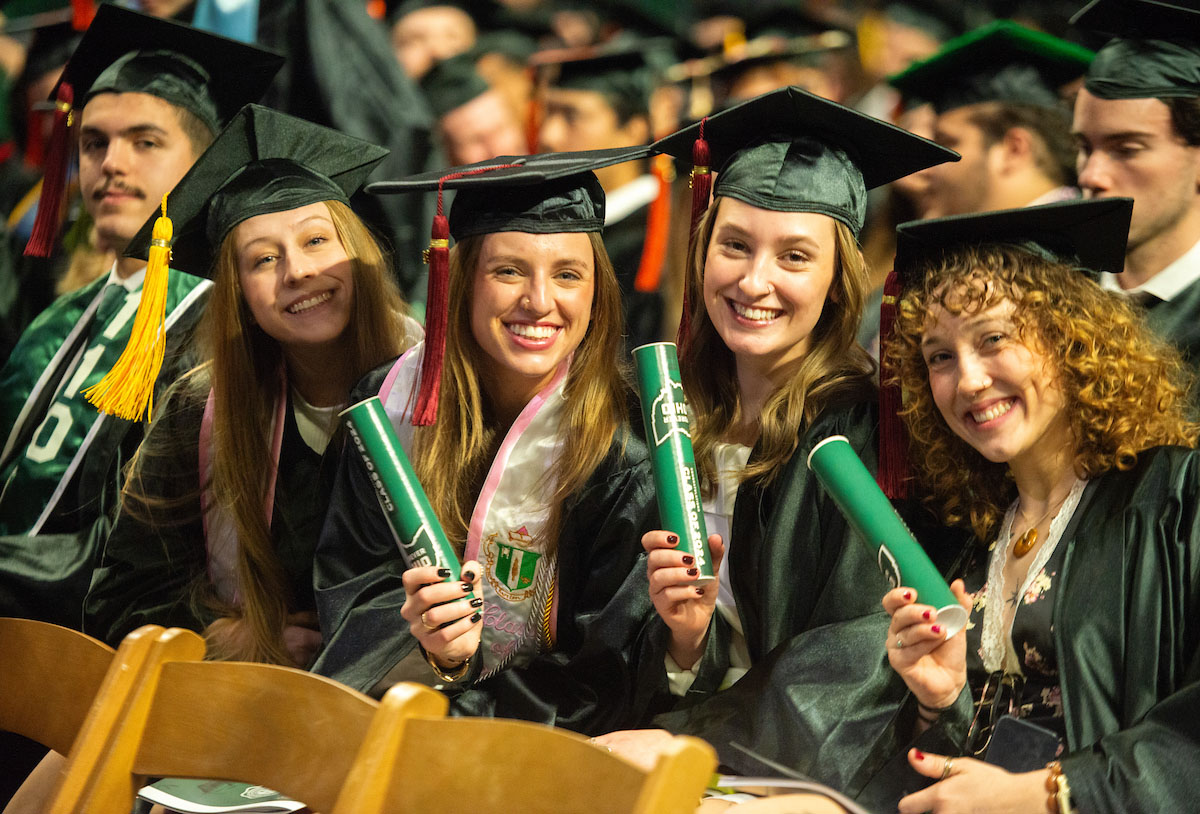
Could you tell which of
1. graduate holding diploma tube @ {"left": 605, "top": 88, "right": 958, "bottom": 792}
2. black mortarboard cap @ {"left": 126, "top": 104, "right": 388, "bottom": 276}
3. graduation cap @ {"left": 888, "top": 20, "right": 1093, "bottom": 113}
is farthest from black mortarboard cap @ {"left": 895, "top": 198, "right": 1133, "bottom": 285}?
graduation cap @ {"left": 888, "top": 20, "right": 1093, "bottom": 113}

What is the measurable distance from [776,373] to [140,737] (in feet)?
4.50

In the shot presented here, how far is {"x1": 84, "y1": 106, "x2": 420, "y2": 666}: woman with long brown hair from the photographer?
2627 mm

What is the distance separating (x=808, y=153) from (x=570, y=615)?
101 centimetres

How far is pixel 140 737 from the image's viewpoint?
148 centimetres

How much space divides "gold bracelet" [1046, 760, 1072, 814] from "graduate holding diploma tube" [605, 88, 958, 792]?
0.33 meters

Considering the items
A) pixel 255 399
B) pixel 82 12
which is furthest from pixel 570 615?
pixel 82 12

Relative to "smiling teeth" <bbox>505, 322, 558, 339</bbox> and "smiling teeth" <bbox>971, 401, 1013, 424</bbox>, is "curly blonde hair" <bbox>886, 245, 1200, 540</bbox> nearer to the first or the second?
"smiling teeth" <bbox>971, 401, 1013, 424</bbox>

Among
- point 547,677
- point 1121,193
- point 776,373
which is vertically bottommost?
point 547,677

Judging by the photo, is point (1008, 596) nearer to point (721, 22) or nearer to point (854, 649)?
point (854, 649)

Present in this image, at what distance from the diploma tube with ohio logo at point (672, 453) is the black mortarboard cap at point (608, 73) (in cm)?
341

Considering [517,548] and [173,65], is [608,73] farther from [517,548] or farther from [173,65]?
[517,548]

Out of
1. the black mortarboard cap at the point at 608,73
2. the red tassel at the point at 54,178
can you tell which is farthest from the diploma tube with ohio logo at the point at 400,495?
the black mortarboard cap at the point at 608,73

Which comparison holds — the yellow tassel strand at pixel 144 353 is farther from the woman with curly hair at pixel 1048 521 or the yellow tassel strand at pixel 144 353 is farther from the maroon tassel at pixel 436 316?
the woman with curly hair at pixel 1048 521

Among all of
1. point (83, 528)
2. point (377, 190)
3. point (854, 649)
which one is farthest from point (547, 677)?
point (83, 528)
